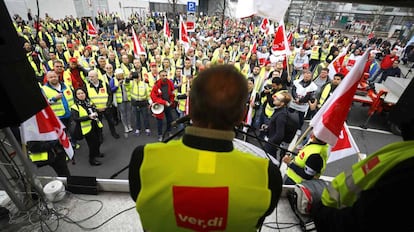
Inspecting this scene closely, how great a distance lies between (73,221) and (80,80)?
5188 mm

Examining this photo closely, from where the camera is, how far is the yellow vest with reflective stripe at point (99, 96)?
5164 millimetres

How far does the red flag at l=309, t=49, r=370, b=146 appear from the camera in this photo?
250cm

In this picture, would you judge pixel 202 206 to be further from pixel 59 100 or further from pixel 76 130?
pixel 59 100

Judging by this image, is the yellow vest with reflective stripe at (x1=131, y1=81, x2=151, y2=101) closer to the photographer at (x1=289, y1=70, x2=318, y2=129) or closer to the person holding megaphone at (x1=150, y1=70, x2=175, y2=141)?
the person holding megaphone at (x1=150, y1=70, x2=175, y2=141)

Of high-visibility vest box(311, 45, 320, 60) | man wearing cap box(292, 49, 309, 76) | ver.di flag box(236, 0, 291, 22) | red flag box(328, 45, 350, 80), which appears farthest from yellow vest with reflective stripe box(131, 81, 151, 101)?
high-visibility vest box(311, 45, 320, 60)

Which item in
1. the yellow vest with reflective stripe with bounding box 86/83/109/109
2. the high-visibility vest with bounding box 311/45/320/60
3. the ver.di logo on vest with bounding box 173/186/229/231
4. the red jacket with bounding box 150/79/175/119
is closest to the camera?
the ver.di logo on vest with bounding box 173/186/229/231

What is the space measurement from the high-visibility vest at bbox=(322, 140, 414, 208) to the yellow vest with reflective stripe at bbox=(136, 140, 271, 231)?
2.12 ft

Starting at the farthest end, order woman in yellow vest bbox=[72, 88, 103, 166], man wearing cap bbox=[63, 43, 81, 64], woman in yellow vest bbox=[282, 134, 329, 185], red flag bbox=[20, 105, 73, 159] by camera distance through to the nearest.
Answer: man wearing cap bbox=[63, 43, 81, 64], woman in yellow vest bbox=[72, 88, 103, 166], woman in yellow vest bbox=[282, 134, 329, 185], red flag bbox=[20, 105, 73, 159]

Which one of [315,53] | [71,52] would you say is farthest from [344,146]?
[315,53]

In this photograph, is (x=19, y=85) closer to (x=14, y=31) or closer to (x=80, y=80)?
(x=14, y=31)

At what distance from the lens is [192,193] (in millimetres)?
908

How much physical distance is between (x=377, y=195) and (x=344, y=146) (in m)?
2.57

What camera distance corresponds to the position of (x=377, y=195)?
3.13 feet

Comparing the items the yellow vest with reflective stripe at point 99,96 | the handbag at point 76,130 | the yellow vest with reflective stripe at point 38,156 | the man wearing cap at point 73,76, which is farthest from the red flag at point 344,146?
the man wearing cap at point 73,76
